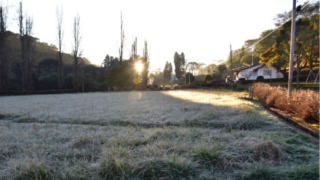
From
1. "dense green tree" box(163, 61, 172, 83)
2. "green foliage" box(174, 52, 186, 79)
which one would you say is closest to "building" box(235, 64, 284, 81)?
"green foliage" box(174, 52, 186, 79)

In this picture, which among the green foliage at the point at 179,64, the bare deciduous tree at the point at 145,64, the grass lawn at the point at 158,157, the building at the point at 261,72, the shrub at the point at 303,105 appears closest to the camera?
the grass lawn at the point at 158,157

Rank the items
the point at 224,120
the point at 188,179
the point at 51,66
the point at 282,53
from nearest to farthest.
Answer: the point at 188,179 < the point at 224,120 < the point at 282,53 < the point at 51,66

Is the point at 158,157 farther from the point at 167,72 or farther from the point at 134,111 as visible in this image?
the point at 167,72

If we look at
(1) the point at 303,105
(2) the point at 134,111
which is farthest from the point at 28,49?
(1) the point at 303,105

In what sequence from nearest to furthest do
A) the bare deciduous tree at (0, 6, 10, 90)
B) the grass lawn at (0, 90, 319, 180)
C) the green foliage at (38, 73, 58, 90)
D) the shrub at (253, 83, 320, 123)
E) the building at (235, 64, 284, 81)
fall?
the grass lawn at (0, 90, 319, 180) < the shrub at (253, 83, 320, 123) < the bare deciduous tree at (0, 6, 10, 90) < the green foliage at (38, 73, 58, 90) < the building at (235, 64, 284, 81)

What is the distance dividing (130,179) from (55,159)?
1.10 m

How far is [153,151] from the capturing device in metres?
2.26

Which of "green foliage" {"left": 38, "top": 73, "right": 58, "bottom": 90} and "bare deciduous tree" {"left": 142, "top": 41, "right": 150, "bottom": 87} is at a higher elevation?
"bare deciduous tree" {"left": 142, "top": 41, "right": 150, "bottom": 87}

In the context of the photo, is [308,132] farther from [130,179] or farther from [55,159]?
[55,159]

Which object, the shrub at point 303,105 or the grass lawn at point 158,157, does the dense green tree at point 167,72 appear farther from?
the grass lawn at point 158,157

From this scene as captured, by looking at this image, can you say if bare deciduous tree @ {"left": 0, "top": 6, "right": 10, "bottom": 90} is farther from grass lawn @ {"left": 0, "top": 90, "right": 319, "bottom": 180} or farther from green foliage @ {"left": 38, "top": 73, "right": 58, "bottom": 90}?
grass lawn @ {"left": 0, "top": 90, "right": 319, "bottom": 180}

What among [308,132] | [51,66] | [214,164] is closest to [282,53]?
[308,132]

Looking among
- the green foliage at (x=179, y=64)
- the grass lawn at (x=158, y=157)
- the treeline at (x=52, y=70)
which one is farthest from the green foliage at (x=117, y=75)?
the green foliage at (x=179, y=64)

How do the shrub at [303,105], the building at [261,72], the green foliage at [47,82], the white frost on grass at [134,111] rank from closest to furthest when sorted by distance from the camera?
the shrub at [303,105], the white frost on grass at [134,111], the green foliage at [47,82], the building at [261,72]
